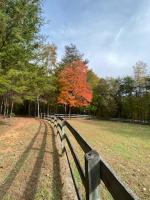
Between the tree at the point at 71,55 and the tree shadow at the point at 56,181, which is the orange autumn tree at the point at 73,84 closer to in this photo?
the tree at the point at 71,55

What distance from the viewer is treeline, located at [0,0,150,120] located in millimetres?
19562

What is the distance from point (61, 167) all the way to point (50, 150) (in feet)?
9.00

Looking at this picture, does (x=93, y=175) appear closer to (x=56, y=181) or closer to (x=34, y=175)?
(x=56, y=181)

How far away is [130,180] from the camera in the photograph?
7812mm

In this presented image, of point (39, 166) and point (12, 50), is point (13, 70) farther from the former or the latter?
point (39, 166)

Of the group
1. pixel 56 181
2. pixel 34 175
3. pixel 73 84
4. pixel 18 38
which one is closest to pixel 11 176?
pixel 34 175

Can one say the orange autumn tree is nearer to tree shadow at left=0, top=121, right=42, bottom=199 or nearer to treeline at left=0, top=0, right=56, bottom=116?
treeline at left=0, top=0, right=56, bottom=116

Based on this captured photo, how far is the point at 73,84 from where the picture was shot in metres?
58.8

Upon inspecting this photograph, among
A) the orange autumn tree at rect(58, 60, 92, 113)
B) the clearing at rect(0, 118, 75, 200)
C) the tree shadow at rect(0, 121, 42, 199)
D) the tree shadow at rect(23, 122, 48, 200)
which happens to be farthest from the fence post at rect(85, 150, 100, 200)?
the orange autumn tree at rect(58, 60, 92, 113)

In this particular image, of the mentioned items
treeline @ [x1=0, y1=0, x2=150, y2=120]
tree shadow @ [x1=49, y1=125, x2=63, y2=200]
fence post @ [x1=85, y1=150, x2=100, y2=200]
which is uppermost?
treeline @ [x1=0, y1=0, x2=150, y2=120]

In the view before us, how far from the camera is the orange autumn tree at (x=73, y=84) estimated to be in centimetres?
5847

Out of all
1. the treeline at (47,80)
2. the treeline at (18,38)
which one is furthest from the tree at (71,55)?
the treeline at (18,38)

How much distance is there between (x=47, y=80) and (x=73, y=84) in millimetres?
27935

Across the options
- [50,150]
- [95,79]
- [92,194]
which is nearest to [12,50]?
[50,150]
